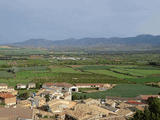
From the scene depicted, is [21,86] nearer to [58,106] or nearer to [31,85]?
[31,85]

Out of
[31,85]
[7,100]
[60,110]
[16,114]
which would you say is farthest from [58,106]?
[31,85]

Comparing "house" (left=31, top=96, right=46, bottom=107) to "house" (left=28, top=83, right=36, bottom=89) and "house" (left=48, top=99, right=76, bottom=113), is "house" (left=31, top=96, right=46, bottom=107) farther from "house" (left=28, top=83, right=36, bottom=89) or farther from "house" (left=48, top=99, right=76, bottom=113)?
"house" (left=28, top=83, right=36, bottom=89)

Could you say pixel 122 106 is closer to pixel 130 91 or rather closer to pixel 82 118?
pixel 82 118

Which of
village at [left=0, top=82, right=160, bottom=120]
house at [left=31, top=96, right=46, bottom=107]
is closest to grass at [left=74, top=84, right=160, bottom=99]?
village at [left=0, top=82, right=160, bottom=120]

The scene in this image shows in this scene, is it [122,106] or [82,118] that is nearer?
[82,118]

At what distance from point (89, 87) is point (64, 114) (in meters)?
20.3

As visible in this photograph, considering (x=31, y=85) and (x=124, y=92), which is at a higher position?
(x=31, y=85)

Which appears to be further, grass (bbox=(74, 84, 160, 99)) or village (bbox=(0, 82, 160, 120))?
grass (bbox=(74, 84, 160, 99))

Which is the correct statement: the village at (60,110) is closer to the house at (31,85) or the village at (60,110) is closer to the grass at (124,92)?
the grass at (124,92)

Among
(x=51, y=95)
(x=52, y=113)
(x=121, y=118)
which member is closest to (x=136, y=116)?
(x=121, y=118)

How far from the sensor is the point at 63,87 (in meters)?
36.4

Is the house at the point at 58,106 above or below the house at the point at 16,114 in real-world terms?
below

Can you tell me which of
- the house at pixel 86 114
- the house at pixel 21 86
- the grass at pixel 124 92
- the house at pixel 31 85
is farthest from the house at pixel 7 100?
the house at pixel 31 85

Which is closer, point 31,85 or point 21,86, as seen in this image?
point 21,86
